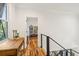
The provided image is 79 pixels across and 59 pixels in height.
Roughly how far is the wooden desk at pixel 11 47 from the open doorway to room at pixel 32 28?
0.60 ft

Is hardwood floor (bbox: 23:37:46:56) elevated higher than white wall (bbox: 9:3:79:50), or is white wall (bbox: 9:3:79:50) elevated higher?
white wall (bbox: 9:3:79:50)

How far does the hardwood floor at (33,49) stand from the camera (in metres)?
2.24

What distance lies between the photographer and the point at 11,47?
2154 mm

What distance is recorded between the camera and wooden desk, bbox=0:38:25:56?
2.11 metres

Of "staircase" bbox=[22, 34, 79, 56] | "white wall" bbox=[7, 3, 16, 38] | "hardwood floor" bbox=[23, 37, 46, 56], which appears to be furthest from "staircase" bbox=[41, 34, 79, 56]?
"white wall" bbox=[7, 3, 16, 38]

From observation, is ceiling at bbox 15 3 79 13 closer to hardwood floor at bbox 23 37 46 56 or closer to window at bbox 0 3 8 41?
window at bbox 0 3 8 41

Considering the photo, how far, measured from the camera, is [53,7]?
222cm

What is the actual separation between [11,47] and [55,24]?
0.89m

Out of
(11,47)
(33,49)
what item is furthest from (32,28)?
(11,47)

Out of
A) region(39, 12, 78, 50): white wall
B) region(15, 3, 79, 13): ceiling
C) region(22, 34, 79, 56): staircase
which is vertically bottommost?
region(22, 34, 79, 56): staircase

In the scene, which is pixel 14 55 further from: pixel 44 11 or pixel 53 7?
pixel 53 7

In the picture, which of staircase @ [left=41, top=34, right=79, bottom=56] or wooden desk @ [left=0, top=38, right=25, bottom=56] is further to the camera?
staircase @ [left=41, top=34, right=79, bottom=56]

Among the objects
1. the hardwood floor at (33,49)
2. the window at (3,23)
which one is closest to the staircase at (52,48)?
the hardwood floor at (33,49)

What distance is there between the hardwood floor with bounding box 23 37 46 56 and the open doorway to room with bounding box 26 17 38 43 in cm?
4
